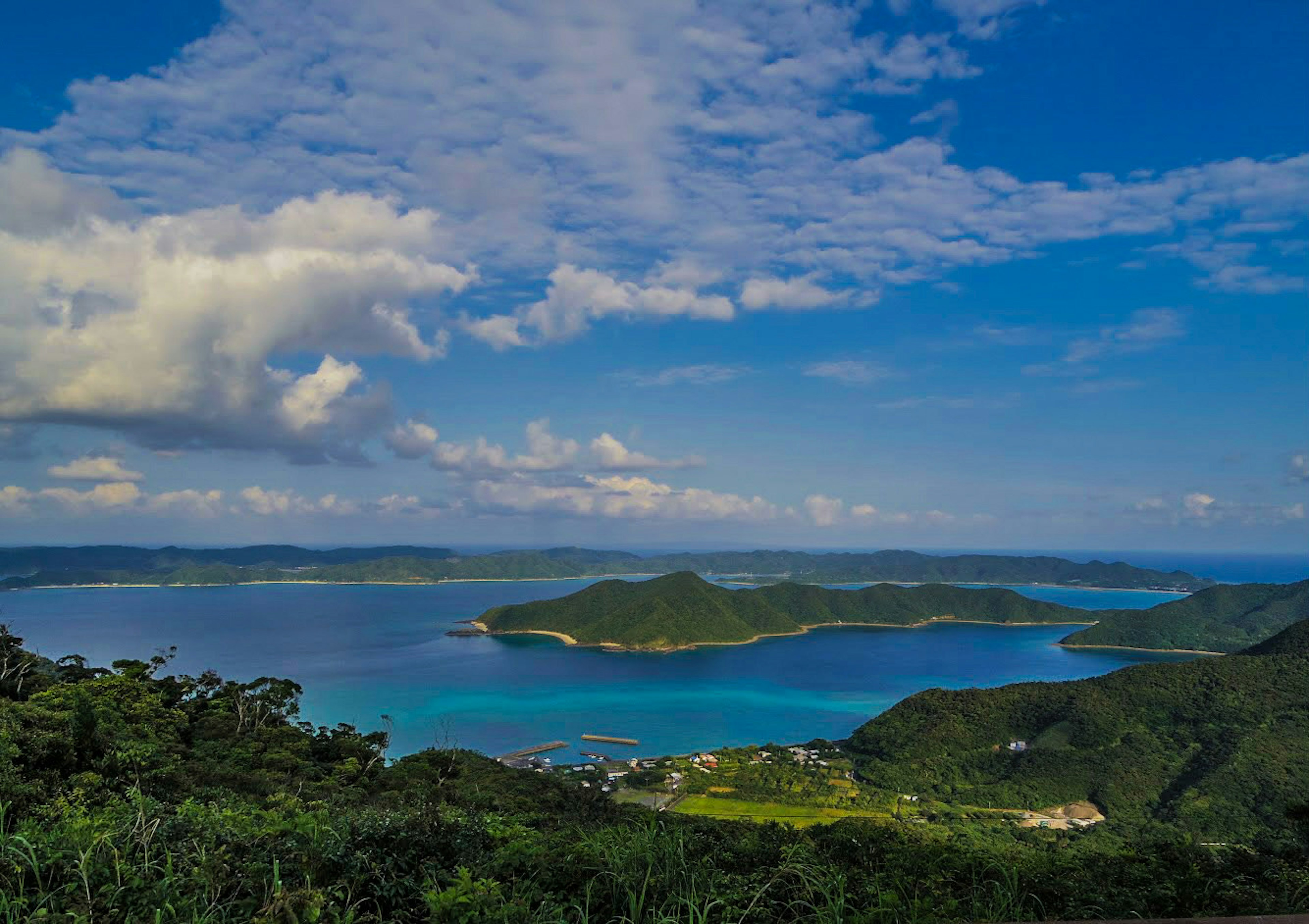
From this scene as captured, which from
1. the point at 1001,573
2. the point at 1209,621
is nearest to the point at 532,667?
the point at 1209,621

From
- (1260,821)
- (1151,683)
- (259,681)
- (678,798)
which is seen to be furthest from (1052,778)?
(259,681)

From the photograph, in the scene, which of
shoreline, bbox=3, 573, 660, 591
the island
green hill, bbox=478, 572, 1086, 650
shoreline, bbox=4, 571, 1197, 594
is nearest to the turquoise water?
the island

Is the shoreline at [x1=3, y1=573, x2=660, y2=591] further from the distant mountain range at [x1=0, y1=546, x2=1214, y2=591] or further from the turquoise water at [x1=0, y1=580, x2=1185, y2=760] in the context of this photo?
the turquoise water at [x1=0, y1=580, x2=1185, y2=760]

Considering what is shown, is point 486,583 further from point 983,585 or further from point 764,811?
point 764,811

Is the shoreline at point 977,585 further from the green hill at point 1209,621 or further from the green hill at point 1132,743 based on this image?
the green hill at point 1132,743

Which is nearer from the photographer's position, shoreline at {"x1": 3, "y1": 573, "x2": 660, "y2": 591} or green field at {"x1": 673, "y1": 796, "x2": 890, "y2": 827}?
green field at {"x1": 673, "y1": 796, "x2": 890, "y2": 827}

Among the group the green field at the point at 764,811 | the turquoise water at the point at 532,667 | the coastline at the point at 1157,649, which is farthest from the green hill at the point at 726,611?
the green field at the point at 764,811

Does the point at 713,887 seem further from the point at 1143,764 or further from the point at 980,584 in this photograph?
the point at 980,584
